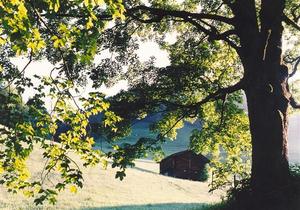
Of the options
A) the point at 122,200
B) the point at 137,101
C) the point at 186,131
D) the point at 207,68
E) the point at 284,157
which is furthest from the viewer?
the point at 186,131

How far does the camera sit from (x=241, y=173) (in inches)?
811

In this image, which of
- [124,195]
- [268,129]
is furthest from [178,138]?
[268,129]

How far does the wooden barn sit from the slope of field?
17396mm

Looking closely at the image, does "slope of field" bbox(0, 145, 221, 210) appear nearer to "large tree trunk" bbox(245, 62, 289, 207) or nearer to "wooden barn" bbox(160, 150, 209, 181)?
"large tree trunk" bbox(245, 62, 289, 207)

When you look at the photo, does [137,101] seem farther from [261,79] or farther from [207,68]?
[261,79]

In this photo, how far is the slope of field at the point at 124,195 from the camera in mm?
31922

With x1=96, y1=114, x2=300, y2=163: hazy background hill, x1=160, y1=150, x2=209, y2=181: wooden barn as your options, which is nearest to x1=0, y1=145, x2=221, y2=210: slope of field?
x1=160, y1=150, x2=209, y2=181: wooden barn

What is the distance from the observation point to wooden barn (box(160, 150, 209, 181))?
2776 inches

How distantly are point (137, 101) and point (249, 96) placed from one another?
5248 mm

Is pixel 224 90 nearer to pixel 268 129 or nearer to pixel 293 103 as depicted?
pixel 268 129

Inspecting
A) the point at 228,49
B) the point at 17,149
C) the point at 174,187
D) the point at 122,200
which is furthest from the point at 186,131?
the point at 17,149

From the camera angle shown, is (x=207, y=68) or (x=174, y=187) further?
(x=174, y=187)

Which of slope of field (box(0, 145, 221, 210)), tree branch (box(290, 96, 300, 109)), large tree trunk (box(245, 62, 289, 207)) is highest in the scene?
tree branch (box(290, 96, 300, 109))

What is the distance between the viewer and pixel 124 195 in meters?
38.9
